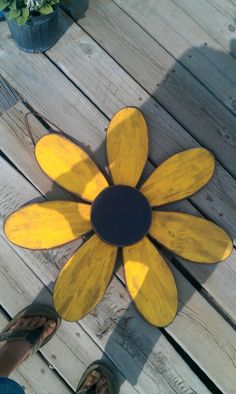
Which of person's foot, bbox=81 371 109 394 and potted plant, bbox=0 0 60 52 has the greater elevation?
potted plant, bbox=0 0 60 52

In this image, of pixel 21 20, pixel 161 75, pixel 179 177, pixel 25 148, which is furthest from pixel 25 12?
pixel 179 177

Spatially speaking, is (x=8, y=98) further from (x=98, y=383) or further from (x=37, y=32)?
(x=98, y=383)

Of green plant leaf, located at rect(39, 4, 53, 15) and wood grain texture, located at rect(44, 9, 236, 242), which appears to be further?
wood grain texture, located at rect(44, 9, 236, 242)

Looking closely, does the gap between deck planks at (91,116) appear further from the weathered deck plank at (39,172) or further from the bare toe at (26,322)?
the bare toe at (26,322)

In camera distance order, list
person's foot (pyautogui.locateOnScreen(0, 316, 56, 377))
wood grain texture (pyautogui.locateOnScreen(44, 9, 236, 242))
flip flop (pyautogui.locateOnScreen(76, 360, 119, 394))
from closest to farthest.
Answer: person's foot (pyautogui.locateOnScreen(0, 316, 56, 377)), flip flop (pyautogui.locateOnScreen(76, 360, 119, 394)), wood grain texture (pyautogui.locateOnScreen(44, 9, 236, 242))

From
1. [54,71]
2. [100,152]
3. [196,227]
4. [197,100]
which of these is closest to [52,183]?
[100,152]

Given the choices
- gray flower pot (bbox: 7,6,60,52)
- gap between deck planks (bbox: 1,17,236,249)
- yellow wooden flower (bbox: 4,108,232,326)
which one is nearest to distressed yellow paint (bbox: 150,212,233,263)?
yellow wooden flower (bbox: 4,108,232,326)

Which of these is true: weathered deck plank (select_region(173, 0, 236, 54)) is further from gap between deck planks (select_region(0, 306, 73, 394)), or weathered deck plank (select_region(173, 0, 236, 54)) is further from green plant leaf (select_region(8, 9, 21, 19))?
gap between deck planks (select_region(0, 306, 73, 394))
